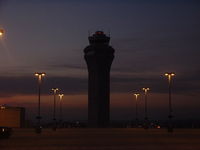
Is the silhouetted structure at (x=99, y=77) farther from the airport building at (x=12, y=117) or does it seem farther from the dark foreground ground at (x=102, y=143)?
the dark foreground ground at (x=102, y=143)

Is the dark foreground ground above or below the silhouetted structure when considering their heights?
below

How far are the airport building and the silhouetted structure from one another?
258ft

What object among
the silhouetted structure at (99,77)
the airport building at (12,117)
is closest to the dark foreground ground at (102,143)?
the airport building at (12,117)

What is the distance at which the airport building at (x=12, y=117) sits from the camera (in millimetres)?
104250

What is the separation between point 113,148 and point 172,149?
367cm

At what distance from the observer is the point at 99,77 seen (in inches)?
7431

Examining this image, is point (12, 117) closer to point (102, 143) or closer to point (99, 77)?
point (102, 143)

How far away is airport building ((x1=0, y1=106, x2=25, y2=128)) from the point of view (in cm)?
10425

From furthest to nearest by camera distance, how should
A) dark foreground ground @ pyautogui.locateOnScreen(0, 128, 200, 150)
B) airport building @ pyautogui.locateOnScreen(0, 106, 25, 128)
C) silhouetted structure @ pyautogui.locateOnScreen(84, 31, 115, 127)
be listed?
silhouetted structure @ pyautogui.locateOnScreen(84, 31, 115, 127), airport building @ pyautogui.locateOnScreen(0, 106, 25, 128), dark foreground ground @ pyautogui.locateOnScreen(0, 128, 200, 150)

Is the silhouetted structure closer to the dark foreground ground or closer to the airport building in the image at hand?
the airport building

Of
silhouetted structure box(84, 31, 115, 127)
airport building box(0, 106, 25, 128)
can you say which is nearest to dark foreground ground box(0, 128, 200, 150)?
airport building box(0, 106, 25, 128)

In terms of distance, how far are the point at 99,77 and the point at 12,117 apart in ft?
280

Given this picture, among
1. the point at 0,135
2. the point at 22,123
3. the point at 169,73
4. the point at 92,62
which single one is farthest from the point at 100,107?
the point at 0,135

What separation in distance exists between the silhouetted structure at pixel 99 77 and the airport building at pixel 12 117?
78.8 meters
